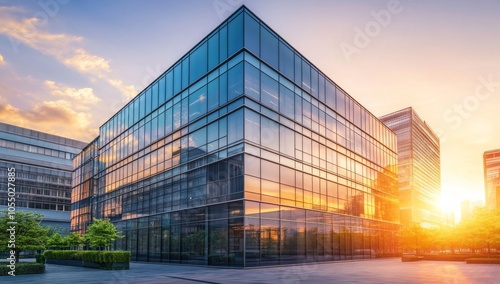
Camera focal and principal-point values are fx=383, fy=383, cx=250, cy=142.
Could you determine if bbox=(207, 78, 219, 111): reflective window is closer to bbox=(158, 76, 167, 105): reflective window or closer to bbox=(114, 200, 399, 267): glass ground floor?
bbox=(114, 200, 399, 267): glass ground floor

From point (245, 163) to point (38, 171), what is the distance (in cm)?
7920

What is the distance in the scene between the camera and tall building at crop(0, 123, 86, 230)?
88.1m

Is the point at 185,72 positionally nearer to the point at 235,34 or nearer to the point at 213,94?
the point at 213,94

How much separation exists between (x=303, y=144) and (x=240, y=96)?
1016cm

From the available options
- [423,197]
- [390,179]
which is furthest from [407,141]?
[390,179]

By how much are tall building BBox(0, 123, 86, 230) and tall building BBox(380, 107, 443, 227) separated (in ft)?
335

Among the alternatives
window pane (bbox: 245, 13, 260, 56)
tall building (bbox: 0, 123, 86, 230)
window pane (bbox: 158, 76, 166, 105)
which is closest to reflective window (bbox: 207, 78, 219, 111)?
window pane (bbox: 245, 13, 260, 56)

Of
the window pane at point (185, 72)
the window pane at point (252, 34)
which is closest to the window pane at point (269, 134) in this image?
the window pane at point (252, 34)

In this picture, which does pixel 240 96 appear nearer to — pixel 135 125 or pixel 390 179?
pixel 135 125

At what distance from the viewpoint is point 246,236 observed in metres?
30.6

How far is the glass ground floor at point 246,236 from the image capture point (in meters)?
31.3

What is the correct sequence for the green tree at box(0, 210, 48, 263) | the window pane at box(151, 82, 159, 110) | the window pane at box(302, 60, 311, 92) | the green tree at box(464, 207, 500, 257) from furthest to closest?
the window pane at box(151, 82, 159, 110)
the green tree at box(464, 207, 500, 257)
the window pane at box(302, 60, 311, 92)
the green tree at box(0, 210, 48, 263)

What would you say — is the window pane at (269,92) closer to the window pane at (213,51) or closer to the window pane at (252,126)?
the window pane at (252,126)

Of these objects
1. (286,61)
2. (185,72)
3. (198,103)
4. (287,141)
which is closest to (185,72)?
(185,72)
